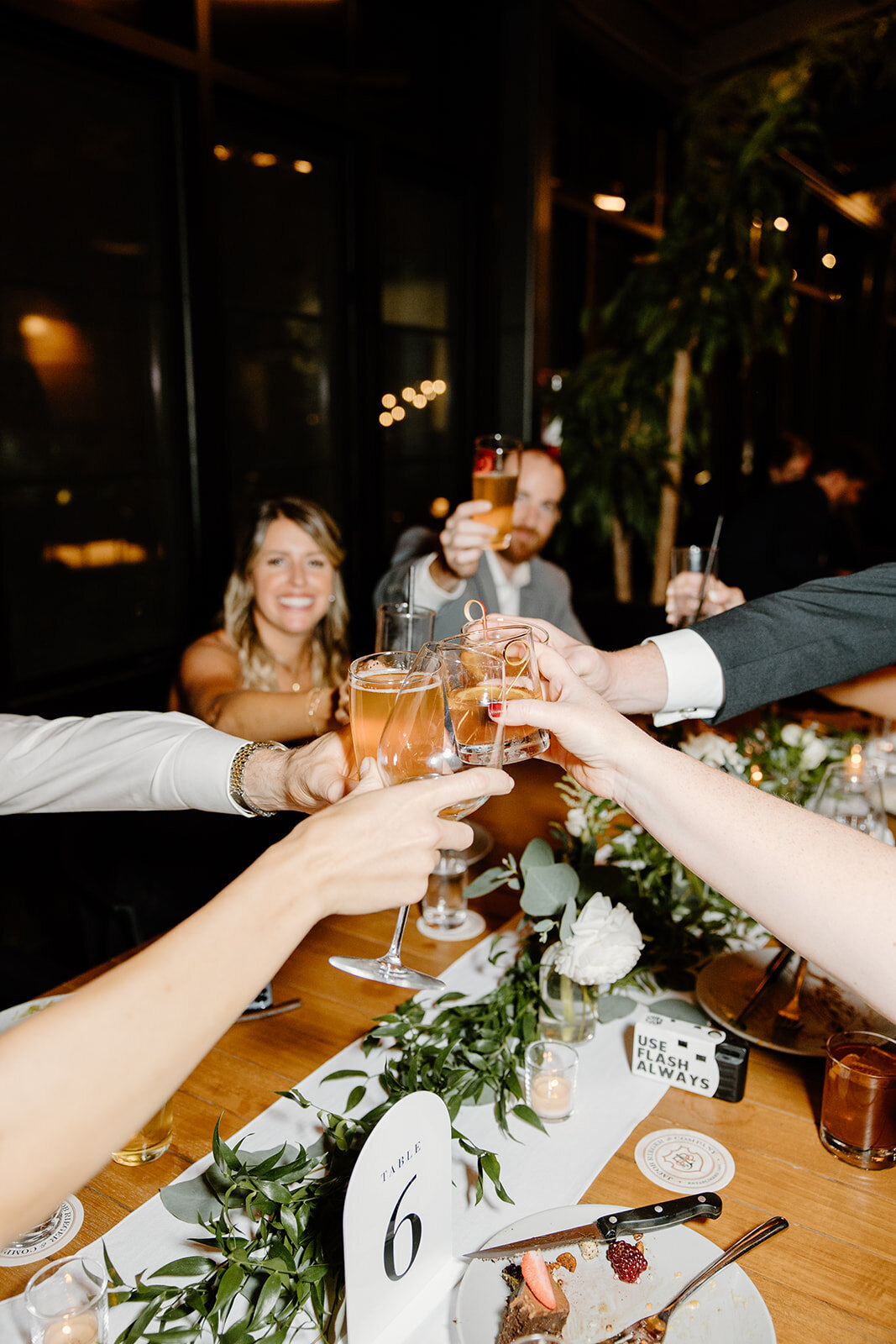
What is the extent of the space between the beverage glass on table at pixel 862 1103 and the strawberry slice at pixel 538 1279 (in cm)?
40

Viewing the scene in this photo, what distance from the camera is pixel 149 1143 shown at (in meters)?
1.05

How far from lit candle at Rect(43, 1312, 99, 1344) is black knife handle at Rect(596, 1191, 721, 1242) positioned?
1.52ft

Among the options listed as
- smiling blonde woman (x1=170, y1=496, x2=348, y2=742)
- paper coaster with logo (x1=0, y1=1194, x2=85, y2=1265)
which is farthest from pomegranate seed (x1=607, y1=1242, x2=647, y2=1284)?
smiling blonde woman (x1=170, y1=496, x2=348, y2=742)

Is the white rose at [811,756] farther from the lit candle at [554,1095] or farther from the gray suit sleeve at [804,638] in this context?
the lit candle at [554,1095]

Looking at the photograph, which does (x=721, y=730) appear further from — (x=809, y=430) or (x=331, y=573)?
(x=809, y=430)

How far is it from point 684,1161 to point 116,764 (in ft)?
2.93

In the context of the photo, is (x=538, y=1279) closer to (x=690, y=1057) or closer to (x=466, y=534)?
(x=690, y=1057)

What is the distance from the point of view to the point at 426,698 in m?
0.91

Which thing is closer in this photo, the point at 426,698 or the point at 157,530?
the point at 426,698

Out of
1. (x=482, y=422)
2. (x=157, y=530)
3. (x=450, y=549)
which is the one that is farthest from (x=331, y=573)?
(x=482, y=422)

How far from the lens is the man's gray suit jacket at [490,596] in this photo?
2832mm

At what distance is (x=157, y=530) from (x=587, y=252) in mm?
3269

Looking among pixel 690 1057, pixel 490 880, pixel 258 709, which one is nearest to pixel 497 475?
pixel 258 709

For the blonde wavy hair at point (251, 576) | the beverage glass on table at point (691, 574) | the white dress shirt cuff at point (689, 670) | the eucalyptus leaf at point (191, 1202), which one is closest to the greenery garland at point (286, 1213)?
the eucalyptus leaf at point (191, 1202)
